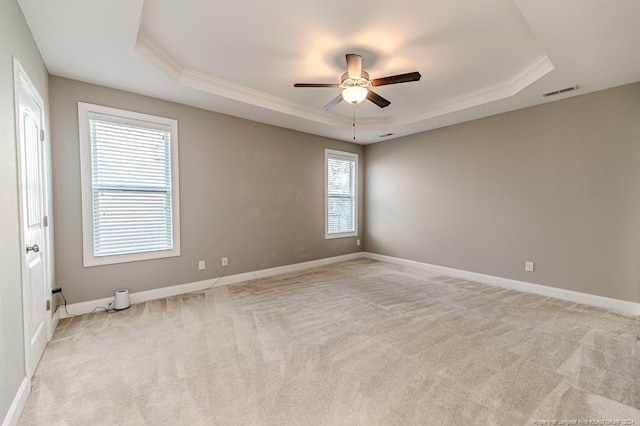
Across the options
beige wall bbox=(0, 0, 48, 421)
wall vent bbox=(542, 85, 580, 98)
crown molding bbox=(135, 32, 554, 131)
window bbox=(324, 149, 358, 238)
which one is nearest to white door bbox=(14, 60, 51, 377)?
beige wall bbox=(0, 0, 48, 421)

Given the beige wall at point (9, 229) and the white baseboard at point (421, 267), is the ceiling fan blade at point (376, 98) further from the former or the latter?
the white baseboard at point (421, 267)

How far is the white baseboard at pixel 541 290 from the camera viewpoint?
325 centimetres

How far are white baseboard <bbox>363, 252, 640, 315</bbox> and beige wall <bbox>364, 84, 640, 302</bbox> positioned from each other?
0.07 meters

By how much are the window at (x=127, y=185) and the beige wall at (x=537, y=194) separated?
4173 mm

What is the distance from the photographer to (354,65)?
2770 mm

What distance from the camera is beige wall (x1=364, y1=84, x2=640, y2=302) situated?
129 inches

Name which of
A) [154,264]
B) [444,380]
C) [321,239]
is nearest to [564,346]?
[444,380]

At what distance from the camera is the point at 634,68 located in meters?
2.85

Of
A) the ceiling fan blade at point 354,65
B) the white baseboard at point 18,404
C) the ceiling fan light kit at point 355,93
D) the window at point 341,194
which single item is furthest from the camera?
the window at point 341,194

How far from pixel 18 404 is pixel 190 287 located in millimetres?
2284

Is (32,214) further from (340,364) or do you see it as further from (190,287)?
(340,364)

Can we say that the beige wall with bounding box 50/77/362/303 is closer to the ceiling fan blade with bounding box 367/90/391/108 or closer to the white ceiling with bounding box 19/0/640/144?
the white ceiling with bounding box 19/0/640/144

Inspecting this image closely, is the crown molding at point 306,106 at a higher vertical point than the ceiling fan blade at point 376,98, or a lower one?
higher

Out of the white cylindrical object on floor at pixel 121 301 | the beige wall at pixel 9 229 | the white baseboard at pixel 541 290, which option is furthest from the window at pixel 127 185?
the white baseboard at pixel 541 290
